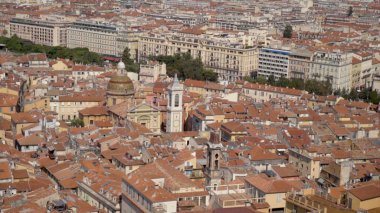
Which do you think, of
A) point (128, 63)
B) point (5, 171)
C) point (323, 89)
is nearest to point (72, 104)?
point (5, 171)

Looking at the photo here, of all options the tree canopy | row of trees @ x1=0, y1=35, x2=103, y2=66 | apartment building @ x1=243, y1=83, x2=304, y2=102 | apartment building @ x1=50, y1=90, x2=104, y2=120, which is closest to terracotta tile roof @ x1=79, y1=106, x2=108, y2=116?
apartment building @ x1=50, y1=90, x2=104, y2=120

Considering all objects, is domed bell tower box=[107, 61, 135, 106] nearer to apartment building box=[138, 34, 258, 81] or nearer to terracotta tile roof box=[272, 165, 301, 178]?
terracotta tile roof box=[272, 165, 301, 178]

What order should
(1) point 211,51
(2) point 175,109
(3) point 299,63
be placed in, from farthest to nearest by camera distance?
1. (1) point 211,51
2. (3) point 299,63
3. (2) point 175,109

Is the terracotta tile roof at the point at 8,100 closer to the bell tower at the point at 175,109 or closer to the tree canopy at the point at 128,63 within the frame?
the bell tower at the point at 175,109

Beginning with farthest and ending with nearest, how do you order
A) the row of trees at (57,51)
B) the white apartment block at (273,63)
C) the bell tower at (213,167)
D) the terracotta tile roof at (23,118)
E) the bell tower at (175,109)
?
the row of trees at (57,51), the white apartment block at (273,63), the bell tower at (175,109), the terracotta tile roof at (23,118), the bell tower at (213,167)

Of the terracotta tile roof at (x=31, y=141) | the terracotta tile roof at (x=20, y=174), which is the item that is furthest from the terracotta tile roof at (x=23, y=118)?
the terracotta tile roof at (x=20, y=174)

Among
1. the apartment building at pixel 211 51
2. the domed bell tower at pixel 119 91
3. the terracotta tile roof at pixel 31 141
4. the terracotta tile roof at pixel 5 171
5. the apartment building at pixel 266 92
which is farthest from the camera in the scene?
the apartment building at pixel 211 51

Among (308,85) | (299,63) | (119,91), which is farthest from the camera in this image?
(299,63)

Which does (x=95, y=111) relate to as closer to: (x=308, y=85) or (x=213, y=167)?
(x=213, y=167)
